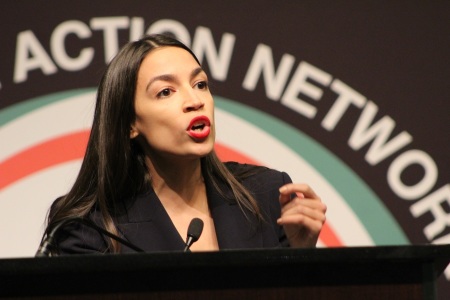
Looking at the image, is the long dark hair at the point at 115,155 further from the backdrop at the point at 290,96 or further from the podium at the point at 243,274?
the podium at the point at 243,274

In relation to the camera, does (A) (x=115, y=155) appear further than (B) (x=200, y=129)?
Yes

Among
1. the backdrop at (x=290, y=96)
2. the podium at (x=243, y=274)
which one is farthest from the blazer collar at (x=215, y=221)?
the podium at (x=243, y=274)

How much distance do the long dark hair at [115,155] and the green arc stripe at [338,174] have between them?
0.44 metres

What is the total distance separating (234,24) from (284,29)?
0.15 m

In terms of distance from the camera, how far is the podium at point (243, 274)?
1.15m

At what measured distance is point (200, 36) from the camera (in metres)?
2.44

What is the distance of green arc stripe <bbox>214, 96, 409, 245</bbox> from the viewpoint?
95.7 inches

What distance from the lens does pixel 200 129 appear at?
1.87 m

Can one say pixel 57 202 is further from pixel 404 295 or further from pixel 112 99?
pixel 404 295

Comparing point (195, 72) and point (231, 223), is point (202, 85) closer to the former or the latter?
point (195, 72)

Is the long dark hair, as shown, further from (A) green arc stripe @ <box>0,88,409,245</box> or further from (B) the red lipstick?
(A) green arc stripe @ <box>0,88,409,245</box>

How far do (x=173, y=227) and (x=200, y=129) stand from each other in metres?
0.23

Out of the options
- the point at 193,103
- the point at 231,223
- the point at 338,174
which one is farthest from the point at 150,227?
the point at 338,174

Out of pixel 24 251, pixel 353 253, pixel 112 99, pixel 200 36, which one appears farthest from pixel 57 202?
pixel 353 253
